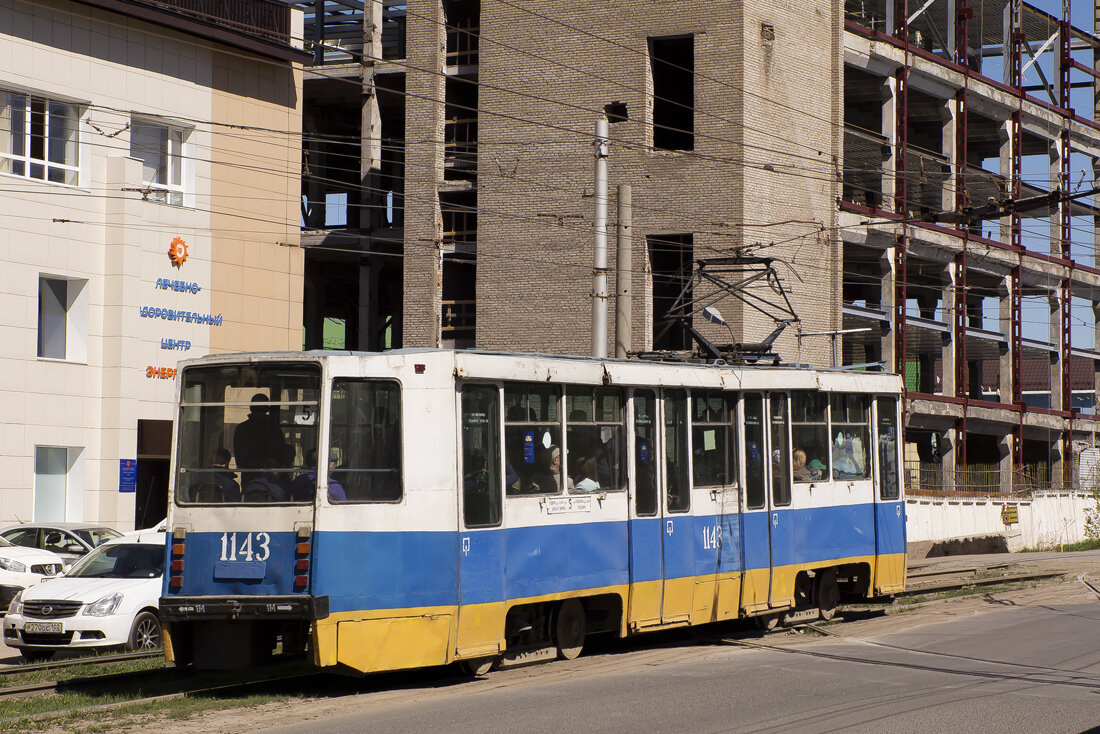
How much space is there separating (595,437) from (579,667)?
7.32 feet

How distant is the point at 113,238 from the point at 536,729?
23.4 metres

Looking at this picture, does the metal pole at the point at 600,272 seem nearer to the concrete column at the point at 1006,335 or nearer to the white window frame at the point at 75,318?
the white window frame at the point at 75,318

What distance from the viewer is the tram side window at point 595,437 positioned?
13.6 meters

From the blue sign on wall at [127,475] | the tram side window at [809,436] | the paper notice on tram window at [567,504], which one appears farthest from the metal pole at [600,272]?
the blue sign on wall at [127,475]

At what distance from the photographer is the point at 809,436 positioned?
55.8 feet

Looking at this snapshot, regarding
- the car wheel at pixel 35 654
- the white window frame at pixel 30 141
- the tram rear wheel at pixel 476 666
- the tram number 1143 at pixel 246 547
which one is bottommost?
the car wheel at pixel 35 654

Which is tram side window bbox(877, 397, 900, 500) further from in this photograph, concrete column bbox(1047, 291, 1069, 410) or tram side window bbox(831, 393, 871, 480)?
concrete column bbox(1047, 291, 1069, 410)

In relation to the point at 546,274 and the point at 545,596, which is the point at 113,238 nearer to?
the point at 546,274

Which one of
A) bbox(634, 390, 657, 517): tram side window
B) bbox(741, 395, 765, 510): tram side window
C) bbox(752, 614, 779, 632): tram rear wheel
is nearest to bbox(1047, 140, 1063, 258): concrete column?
bbox(752, 614, 779, 632): tram rear wheel

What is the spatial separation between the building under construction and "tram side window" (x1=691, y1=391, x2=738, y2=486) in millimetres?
18157

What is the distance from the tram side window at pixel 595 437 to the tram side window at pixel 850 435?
14.7 ft

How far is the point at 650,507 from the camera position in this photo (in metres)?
14.4

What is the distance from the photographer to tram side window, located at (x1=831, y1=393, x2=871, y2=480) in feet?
57.7

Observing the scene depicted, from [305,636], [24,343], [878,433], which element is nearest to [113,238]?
[24,343]
